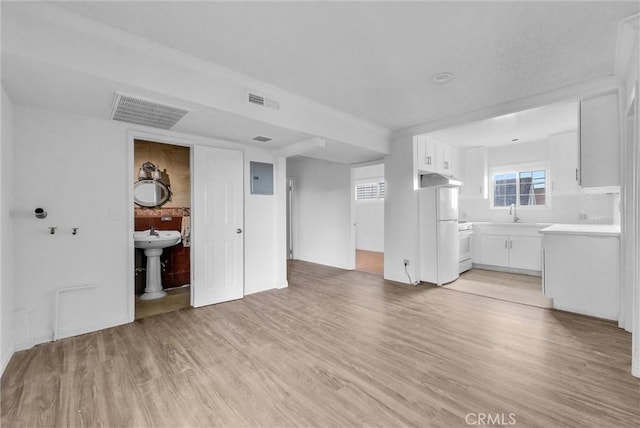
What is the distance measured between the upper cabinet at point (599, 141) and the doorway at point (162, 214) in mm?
5162

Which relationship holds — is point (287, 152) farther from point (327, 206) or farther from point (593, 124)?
point (593, 124)

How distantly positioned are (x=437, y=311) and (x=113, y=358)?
3.31 metres

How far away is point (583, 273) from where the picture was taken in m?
3.08

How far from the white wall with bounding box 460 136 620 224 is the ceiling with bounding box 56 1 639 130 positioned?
2.63m

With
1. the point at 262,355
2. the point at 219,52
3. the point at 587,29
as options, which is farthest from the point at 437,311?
the point at 219,52

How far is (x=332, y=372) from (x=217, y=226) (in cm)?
249

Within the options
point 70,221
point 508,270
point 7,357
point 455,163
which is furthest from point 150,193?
point 508,270

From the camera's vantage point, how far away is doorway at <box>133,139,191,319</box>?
4.02 m

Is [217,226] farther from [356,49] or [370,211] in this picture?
[370,211]

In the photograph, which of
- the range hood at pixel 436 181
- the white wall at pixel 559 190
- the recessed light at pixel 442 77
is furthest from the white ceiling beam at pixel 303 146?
the white wall at pixel 559 190

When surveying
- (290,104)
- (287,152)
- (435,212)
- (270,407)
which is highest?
(290,104)

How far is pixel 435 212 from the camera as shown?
4.37 meters

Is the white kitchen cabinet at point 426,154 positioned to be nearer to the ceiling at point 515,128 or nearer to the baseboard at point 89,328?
the ceiling at point 515,128

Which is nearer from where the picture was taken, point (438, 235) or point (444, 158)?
point (438, 235)
